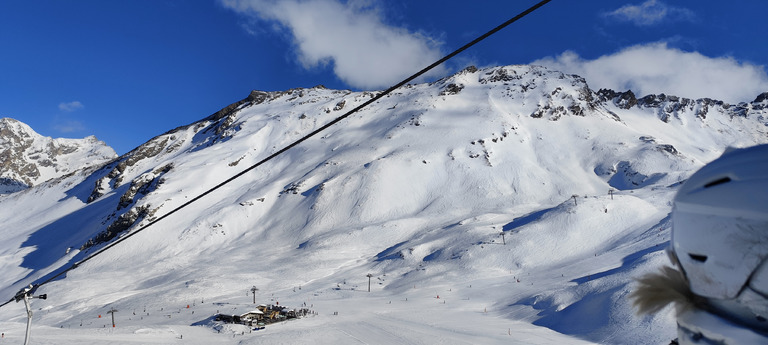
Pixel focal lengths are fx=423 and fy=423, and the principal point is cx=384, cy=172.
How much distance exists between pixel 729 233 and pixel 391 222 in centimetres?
9945

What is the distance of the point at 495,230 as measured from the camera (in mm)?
83250

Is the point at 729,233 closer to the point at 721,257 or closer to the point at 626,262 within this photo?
the point at 721,257

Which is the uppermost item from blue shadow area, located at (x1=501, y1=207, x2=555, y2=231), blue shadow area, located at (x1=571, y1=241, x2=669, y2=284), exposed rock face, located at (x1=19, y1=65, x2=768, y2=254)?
exposed rock face, located at (x1=19, y1=65, x2=768, y2=254)

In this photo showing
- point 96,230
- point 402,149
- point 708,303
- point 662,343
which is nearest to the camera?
point 708,303

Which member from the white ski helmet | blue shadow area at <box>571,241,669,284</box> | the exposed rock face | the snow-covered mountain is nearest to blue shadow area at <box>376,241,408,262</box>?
the snow-covered mountain

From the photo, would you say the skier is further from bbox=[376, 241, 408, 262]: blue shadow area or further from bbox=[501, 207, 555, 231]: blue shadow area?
bbox=[501, 207, 555, 231]: blue shadow area

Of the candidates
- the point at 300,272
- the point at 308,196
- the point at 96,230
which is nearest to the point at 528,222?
the point at 300,272

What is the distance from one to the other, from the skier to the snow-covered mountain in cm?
3329

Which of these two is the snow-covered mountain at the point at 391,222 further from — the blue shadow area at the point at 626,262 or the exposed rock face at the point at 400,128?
the exposed rock face at the point at 400,128

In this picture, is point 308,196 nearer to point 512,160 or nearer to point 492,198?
point 492,198

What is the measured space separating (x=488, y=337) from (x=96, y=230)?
133711 mm

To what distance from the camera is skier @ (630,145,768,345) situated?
221 cm

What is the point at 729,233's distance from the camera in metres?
2.29

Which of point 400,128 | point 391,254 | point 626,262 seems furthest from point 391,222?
point 400,128
